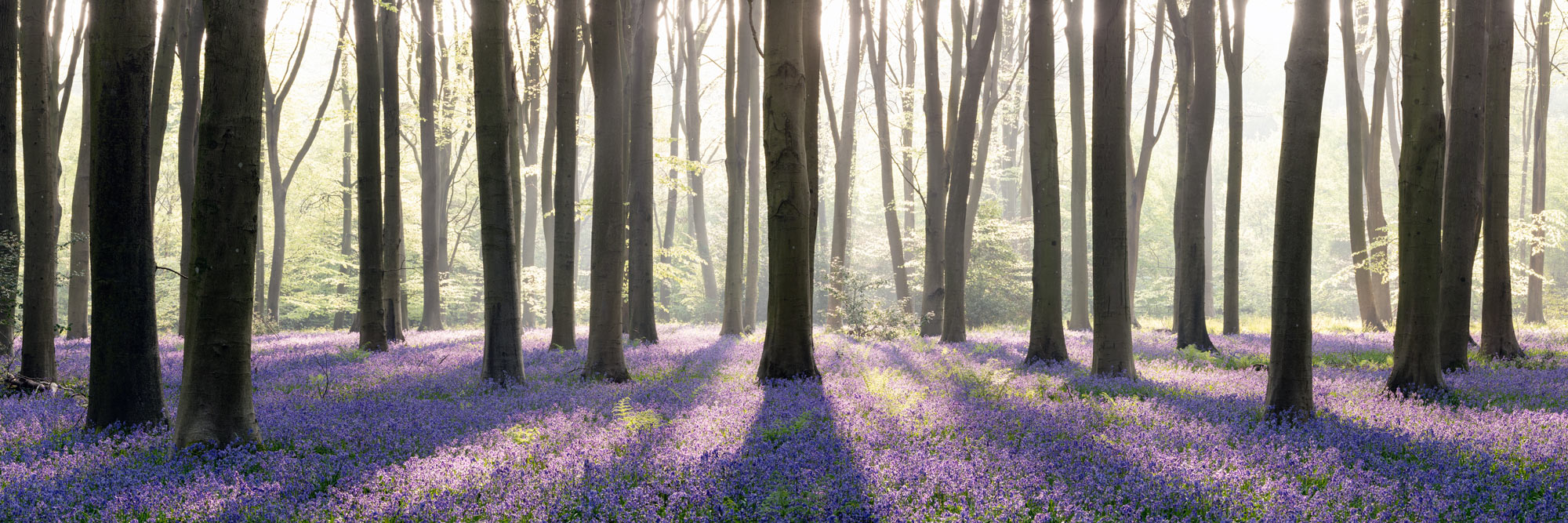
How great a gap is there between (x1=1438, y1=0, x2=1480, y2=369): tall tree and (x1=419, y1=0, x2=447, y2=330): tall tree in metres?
19.2

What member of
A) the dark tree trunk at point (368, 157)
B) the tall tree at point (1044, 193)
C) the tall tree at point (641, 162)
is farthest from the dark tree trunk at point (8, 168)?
the tall tree at point (1044, 193)

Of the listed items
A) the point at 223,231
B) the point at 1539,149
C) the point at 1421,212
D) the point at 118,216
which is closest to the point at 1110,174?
the point at 1421,212

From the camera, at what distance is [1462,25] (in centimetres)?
1013

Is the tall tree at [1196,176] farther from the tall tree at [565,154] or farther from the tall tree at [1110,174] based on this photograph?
the tall tree at [565,154]

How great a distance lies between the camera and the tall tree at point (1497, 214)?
11148 mm

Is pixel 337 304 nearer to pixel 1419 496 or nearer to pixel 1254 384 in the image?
pixel 1254 384

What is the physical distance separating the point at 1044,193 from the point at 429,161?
1721 centimetres

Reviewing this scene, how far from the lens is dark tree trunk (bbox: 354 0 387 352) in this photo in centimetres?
1309

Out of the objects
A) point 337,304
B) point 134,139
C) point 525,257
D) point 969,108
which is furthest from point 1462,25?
point 337,304

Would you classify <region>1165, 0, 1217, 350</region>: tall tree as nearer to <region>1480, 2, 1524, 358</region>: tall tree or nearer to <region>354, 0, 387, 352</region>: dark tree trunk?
<region>1480, 2, 1524, 358</region>: tall tree

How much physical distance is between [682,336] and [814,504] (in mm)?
15561

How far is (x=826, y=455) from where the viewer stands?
531 cm

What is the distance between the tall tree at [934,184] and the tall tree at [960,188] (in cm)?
123

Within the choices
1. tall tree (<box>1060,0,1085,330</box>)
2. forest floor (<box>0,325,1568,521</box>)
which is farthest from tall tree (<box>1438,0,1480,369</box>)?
tall tree (<box>1060,0,1085,330</box>)
